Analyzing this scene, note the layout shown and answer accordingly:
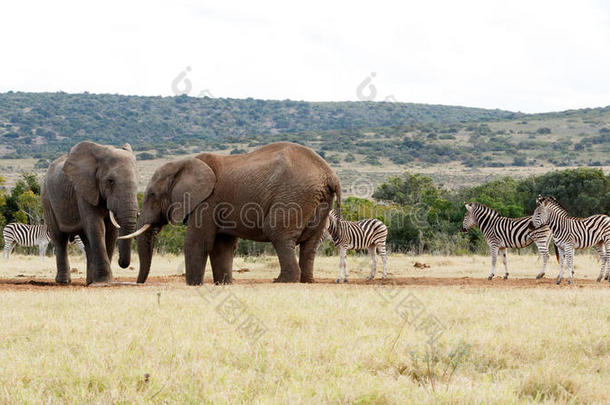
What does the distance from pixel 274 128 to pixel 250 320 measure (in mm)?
103277

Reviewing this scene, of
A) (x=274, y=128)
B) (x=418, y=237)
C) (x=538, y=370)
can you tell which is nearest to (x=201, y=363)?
(x=538, y=370)

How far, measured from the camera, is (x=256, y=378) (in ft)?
19.4

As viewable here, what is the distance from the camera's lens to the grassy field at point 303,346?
5.59 meters

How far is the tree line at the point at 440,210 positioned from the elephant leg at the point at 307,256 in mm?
12185

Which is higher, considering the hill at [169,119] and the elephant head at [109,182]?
the hill at [169,119]

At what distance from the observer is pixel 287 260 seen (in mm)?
12430

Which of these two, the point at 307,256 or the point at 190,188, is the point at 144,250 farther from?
the point at 307,256

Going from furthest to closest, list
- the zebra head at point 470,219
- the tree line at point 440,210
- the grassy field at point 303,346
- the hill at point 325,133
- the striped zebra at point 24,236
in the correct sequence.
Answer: the hill at point 325,133, the tree line at point 440,210, the striped zebra at point 24,236, the zebra head at point 470,219, the grassy field at point 303,346

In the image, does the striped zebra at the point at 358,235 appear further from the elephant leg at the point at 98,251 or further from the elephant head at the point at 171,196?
the elephant leg at the point at 98,251

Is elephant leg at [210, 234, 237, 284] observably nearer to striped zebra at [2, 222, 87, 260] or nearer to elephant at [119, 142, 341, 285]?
elephant at [119, 142, 341, 285]

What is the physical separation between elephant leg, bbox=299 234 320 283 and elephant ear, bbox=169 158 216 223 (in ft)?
6.60

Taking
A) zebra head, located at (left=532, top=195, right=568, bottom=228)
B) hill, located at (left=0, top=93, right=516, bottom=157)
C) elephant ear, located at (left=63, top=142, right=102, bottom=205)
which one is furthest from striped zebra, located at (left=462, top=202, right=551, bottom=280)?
hill, located at (left=0, top=93, right=516, bottom=157)

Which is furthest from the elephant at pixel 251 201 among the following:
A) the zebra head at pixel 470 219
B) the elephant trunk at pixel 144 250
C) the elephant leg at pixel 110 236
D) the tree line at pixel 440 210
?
the tree line at pixel 440 210

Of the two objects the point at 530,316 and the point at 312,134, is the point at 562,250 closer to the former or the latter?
the point at 530,316
